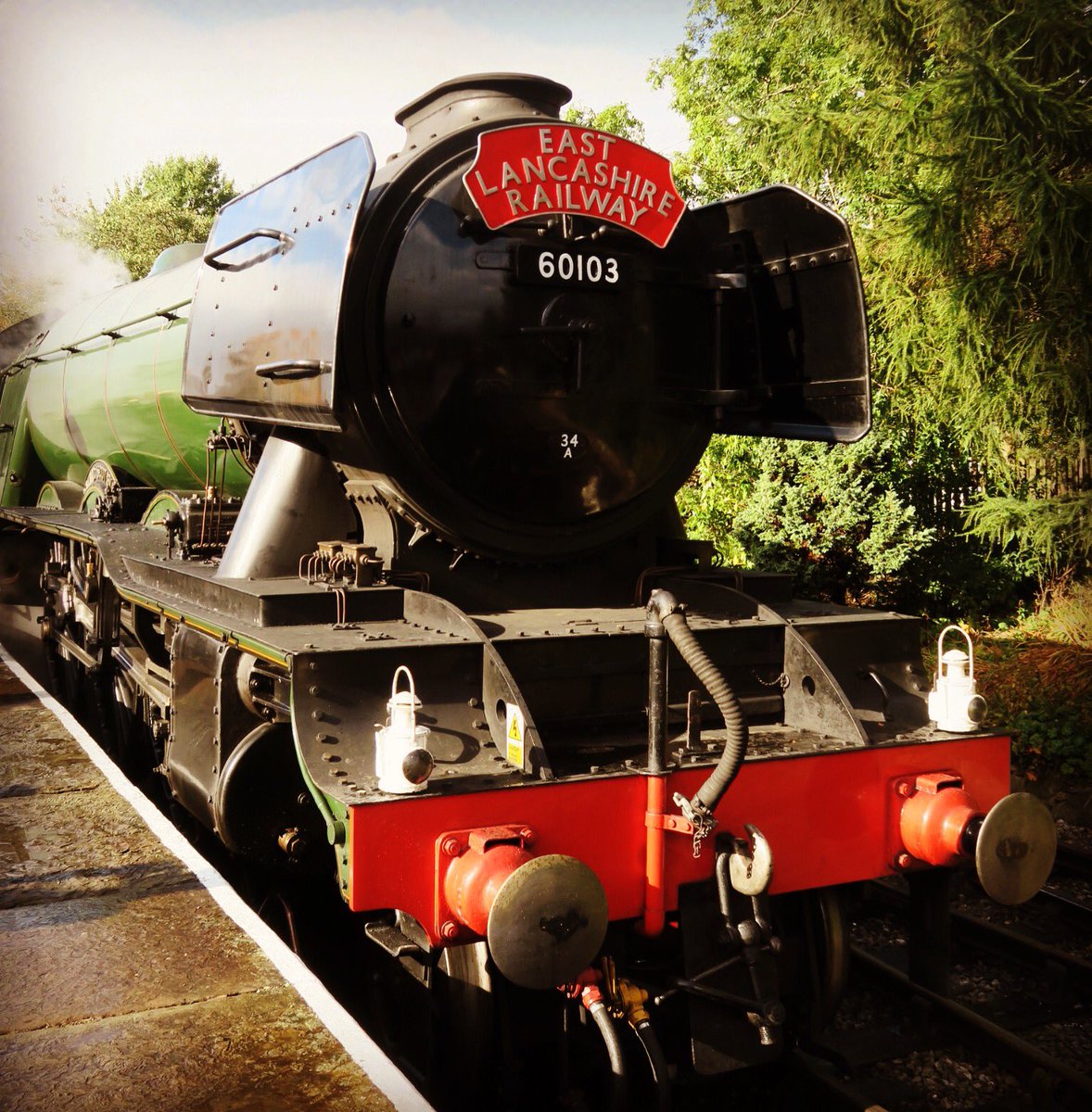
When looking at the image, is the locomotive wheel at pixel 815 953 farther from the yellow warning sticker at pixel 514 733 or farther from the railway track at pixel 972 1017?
the yellow warning sticker at pixel 514 733

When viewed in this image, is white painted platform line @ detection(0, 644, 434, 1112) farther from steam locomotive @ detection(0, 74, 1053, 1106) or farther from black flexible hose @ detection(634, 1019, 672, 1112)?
black flexible hose @ detection(634, 1019, 672, 1112)

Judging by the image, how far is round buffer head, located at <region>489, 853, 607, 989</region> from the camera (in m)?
2.44

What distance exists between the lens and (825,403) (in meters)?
3.94

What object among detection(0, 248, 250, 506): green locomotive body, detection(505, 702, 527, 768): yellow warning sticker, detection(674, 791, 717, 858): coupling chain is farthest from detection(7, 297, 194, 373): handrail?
detection(674, 791, 717, 858): coupling chain

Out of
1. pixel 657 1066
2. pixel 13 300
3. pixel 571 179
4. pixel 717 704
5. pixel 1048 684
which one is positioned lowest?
pixel 657 1066

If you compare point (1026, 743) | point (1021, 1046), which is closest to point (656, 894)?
point (1021, 1046)

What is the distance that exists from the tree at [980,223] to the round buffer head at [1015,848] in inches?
179

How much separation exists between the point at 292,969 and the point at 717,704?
4.60 feet

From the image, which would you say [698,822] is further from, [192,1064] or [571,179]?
[571,179]

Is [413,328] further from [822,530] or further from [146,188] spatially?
[146,188]

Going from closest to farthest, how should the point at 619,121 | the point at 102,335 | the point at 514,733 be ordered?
the point at 514,733
the point at 102,335
the point at 619,121

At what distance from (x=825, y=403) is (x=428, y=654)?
72.3 inches

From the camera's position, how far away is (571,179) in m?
3.38

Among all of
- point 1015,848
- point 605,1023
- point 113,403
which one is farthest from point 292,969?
point 113,403
